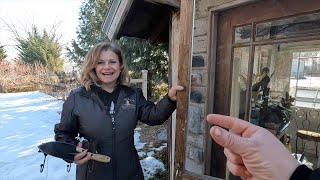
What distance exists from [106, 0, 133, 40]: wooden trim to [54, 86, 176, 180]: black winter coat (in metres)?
1.14

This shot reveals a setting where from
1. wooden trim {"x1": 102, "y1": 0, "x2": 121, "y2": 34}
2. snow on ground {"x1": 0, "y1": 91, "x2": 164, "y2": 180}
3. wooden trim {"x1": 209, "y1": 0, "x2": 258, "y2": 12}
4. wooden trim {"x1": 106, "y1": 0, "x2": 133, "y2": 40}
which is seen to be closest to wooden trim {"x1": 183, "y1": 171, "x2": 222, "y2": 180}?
wooden trim {"x1": 209, "y1": 0, "x2": 258, "y2": 12}

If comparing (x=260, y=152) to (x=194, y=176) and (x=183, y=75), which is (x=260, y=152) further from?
(x=194, y=176)

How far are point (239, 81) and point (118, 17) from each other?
5.89 ft

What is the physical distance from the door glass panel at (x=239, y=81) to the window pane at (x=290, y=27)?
0.14 m

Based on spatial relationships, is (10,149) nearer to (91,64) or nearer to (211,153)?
(91,64)

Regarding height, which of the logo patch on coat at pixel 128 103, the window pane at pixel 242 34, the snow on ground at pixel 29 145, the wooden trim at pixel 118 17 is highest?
the wooden trim at pixel 118 17

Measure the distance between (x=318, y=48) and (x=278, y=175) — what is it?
0.83 meters

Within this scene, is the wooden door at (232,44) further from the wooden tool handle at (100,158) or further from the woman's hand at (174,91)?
the wooden tool handle at (100,158)

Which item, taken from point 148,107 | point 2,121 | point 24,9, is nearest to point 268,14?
point 148,107

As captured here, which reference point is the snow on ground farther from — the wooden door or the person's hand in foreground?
the person's hand in foreground

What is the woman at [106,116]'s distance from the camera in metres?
1.75

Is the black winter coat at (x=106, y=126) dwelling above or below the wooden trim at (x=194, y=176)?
above

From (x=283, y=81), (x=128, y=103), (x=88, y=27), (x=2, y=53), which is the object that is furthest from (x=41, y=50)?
(x=283, y=81)

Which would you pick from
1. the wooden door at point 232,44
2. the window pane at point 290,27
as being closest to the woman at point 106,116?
the wooden door at point 232,44
